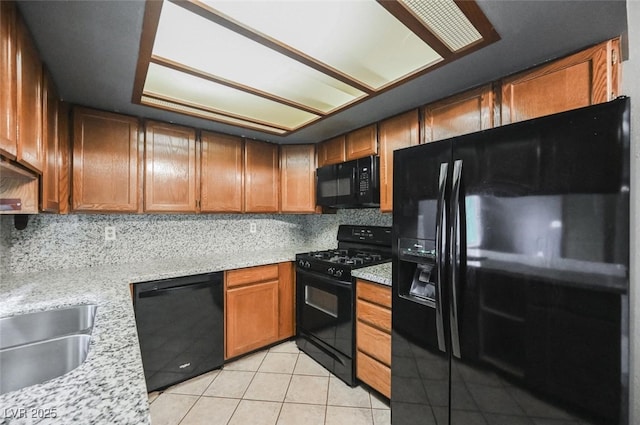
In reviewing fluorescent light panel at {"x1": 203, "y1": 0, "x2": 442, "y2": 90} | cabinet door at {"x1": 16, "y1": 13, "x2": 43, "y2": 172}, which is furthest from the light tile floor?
fluorescent light panel at {"x1": 203, "y1": 0, "x2": 442, "y2": 90}

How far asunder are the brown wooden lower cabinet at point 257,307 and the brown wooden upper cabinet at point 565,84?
216 centimetres

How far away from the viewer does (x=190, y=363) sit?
209cm

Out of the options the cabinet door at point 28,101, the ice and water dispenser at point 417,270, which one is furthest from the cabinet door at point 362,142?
the cabinet door at point 28,101

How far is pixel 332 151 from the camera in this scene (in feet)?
9.04

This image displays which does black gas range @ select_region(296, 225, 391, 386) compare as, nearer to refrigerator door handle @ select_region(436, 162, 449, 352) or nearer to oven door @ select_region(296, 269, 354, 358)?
oven door @ select_region(296, 269, 354, 358)

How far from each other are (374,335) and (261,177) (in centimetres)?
188

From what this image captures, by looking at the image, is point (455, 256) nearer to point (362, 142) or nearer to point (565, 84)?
point (565, 84)

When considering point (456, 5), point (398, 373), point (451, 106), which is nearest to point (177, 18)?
point (456, 5)

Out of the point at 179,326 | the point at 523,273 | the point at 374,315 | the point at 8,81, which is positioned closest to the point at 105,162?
Answer: the point at 8,81

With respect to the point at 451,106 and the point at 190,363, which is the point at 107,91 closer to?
the point at 190,363

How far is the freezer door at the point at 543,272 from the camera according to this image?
2.86 ft

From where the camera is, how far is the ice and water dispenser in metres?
1.41

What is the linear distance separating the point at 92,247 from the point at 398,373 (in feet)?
8.14

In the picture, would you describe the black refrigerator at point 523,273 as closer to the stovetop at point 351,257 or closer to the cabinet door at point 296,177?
the stovetop at point 351,257
